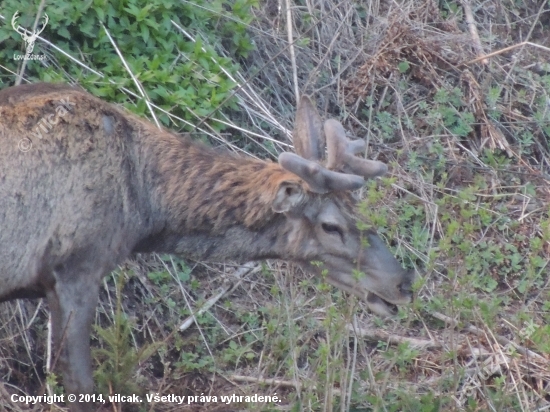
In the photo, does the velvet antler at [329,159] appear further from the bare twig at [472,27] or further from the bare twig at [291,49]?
the bare twig at [472,27]

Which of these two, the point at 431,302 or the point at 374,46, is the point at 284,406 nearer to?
the point at 431,302

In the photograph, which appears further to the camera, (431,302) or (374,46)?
(374,46)

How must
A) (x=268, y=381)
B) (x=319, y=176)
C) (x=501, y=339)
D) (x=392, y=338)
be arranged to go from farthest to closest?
1. (x=392, y=338)
2. (x=501, y=339)
3. (x=268, y=381)
4. (x=319, y=176)

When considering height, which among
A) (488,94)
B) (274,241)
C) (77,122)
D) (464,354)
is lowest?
(464,354)

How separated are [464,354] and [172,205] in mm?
2353

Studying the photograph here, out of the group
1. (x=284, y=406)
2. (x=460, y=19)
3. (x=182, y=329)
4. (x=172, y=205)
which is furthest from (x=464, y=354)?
(x=460, y=19)

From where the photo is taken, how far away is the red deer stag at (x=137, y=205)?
5504mm

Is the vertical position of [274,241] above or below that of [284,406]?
above

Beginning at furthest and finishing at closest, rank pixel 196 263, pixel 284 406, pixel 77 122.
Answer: pixel 196 263, pixel 284 406, pixel 77 122

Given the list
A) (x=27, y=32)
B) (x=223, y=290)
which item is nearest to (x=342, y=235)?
(x=223, y=290)

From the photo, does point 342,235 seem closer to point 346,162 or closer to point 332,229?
point 332,229

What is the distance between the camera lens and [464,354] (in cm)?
696

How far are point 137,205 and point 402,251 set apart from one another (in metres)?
2.62

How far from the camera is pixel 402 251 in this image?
773cm
